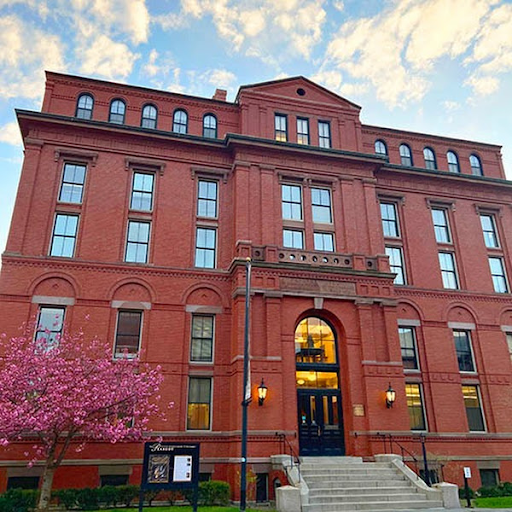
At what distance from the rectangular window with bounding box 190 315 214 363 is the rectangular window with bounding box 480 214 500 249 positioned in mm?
18280

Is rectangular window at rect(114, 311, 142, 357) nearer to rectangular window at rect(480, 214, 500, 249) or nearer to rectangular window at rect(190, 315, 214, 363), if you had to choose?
rectangular window at rect(190, 315, 214, 363)

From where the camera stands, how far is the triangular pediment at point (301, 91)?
1070 inches

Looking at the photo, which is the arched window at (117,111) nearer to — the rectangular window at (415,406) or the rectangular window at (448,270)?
the rectangular window at (448,270)

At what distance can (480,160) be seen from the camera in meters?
30.9

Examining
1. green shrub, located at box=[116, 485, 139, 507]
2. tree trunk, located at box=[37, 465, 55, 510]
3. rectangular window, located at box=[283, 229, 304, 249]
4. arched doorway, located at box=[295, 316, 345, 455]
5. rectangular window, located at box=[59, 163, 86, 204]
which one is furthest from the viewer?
rectangular window, located at box=[283, 229, 304, 249]

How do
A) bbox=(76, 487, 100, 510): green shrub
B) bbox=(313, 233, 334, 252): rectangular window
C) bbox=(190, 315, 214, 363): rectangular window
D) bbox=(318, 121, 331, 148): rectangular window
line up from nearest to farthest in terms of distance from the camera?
bbox=(76, 487, 100, 510): green shrub
bbox=(190, 315, 214, 363): rectangular window
bbox=(313, 233, 334, 252): rectangular window
bbox=(318, 121, 331, 148): rectangular window

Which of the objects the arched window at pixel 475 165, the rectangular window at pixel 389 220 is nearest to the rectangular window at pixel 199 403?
the rectangular window at pixel 389 220

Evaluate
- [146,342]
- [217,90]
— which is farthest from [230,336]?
[217,90]

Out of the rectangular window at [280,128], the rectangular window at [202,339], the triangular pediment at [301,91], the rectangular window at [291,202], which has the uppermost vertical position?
the triangular pediment at [301,91]

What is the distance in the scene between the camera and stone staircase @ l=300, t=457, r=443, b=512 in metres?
15.6

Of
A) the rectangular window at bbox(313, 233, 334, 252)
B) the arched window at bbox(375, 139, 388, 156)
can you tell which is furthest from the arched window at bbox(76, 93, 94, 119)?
the arched window at bbox(375, 139, 388, 156)

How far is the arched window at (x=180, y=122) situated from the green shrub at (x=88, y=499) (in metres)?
18.2

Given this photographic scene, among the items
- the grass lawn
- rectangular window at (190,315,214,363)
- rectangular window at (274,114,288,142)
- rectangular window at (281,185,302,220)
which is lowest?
the grass lawn

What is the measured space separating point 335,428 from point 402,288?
8.73 m
